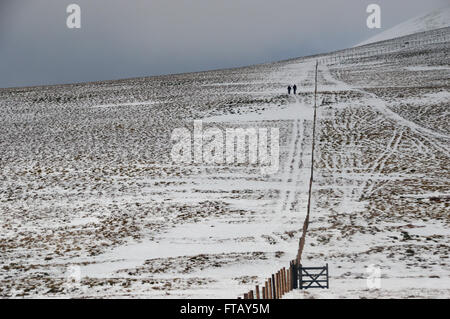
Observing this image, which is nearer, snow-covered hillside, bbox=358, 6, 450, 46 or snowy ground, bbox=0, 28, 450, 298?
snowy ground, bbox=0, 28, 450, 298

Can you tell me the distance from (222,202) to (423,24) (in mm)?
171065

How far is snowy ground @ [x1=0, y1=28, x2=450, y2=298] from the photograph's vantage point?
14.4 m

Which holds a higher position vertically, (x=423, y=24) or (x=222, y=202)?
(x=423, y=24)

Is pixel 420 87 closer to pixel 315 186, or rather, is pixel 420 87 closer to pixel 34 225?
pixel 315 186

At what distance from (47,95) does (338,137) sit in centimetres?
4580

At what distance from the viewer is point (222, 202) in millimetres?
22438

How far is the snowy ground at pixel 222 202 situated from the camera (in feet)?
47.1

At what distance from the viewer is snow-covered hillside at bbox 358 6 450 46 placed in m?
162

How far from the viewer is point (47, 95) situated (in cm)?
6531

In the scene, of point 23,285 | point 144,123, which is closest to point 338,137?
point 144,123

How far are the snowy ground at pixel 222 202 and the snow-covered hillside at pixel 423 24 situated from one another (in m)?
127

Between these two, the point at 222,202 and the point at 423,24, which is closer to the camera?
the point at 222,202

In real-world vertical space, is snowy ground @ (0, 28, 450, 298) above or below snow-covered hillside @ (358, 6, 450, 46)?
below

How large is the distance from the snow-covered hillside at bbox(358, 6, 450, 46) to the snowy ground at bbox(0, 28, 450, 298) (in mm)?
127134
